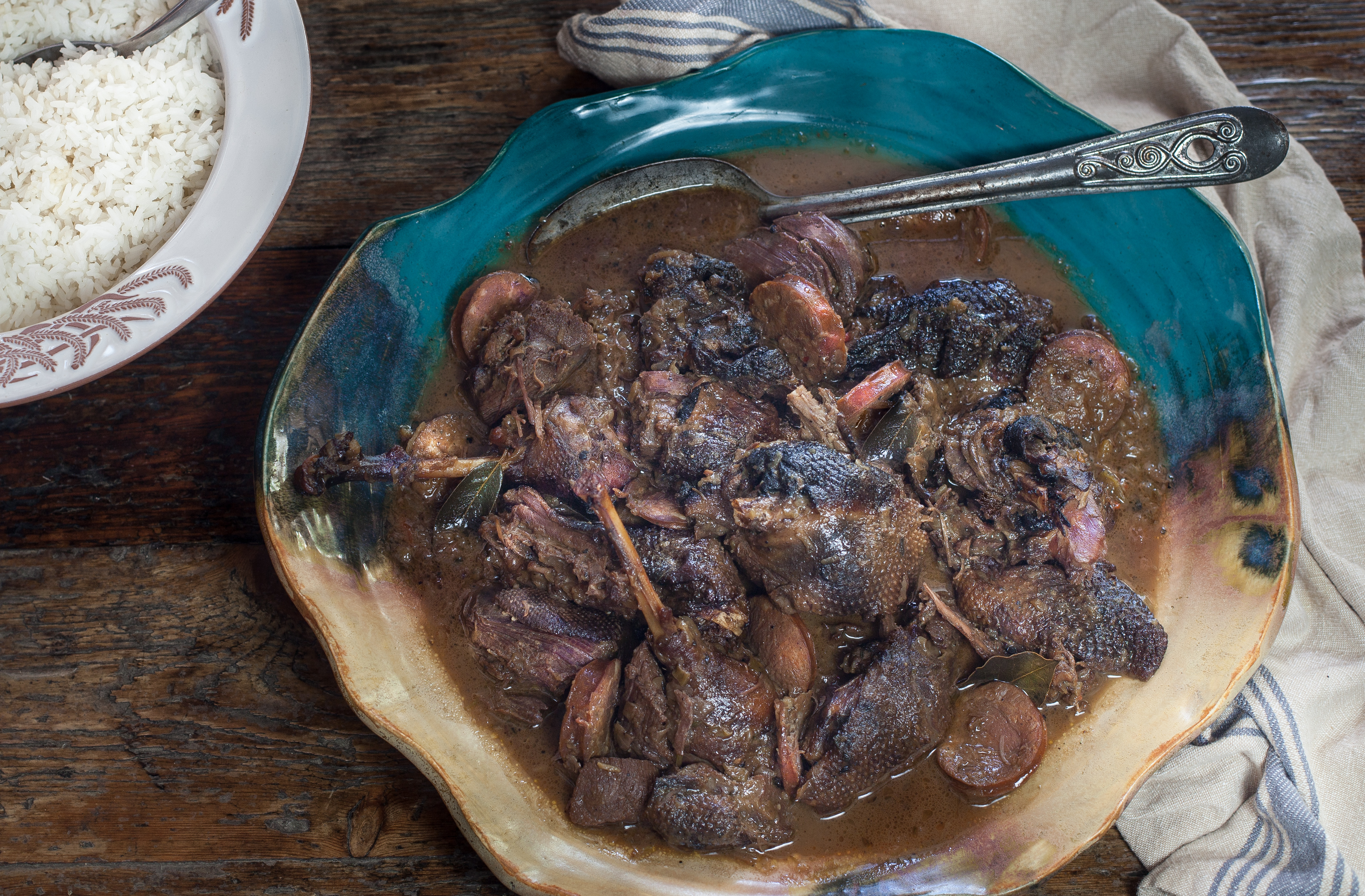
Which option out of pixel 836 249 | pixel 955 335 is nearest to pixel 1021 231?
pixel 955 335

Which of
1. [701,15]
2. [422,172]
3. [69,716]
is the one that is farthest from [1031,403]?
[69,716]

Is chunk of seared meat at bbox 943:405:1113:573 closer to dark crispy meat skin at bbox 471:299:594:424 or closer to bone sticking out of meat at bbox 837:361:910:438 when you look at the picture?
bone sticking out of meat at bbox 837:361:910:438

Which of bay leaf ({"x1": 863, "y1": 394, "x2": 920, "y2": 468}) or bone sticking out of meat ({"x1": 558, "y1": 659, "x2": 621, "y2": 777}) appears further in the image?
bay leaf ({"x1": 863, "y1": 394, "x2": 920, "y2": 468})

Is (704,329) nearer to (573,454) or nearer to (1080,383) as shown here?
(573,454)

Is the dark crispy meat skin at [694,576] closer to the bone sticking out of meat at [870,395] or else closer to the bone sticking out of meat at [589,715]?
the bone sticking out of meat at [589,715]

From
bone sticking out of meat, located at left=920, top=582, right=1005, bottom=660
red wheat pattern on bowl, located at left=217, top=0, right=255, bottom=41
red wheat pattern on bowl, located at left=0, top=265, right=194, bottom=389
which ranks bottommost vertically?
bone sticking out of meat, located at left=920, top=582, right=1005, bottom=660

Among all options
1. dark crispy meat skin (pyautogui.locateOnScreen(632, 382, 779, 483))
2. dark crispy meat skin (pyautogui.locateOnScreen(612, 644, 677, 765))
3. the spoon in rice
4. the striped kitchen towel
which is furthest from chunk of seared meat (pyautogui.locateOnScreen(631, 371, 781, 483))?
the spoon in rice

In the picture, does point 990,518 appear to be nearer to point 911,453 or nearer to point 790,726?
point 911,453

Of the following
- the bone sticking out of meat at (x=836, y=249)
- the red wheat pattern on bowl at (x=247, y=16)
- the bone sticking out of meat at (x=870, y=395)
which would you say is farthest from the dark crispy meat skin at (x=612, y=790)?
the red wheat pattern on bowl at (x=247, y=16)
